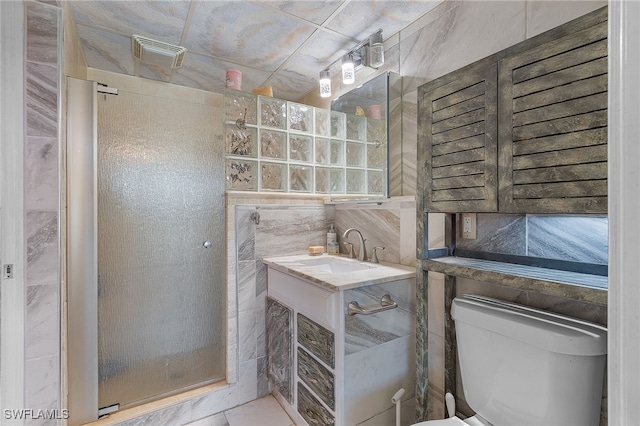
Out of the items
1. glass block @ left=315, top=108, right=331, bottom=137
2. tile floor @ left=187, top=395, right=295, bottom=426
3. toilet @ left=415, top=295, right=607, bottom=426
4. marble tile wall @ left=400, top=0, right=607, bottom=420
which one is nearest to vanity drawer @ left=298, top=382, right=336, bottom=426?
tile floor @ left=187, top=395, right=295, bottom=426

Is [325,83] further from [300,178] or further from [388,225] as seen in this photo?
[388,225]

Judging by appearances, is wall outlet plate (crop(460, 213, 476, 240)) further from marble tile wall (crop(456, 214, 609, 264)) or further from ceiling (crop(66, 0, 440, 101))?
ceiling (crop(66, 0, 440, 101))

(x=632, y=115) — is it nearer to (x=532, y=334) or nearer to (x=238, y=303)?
(x=532, y=334)

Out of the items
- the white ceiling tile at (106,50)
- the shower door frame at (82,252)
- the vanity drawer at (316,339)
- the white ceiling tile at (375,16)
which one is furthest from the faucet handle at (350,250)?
the white ceiling tile at (106,50)

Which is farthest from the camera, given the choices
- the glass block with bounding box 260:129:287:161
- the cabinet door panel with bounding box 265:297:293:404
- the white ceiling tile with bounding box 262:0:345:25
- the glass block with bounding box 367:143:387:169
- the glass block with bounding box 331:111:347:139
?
the glass block with bounding box 331:111:347:139

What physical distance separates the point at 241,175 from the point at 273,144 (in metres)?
0.28

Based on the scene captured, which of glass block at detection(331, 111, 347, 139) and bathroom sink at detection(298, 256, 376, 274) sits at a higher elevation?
glass block at detection(331, 111, 347, 139)

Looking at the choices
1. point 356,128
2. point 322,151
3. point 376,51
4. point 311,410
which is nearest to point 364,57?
point 376,51

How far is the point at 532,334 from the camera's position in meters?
0.89

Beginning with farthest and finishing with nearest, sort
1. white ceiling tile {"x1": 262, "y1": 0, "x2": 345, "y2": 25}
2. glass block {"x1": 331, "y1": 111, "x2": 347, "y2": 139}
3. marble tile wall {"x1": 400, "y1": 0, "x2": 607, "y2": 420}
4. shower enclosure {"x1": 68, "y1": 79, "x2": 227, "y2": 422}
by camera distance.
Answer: glass block {"x1": 331, "y1": 111, "x2": 347, "y2": 139} < shower enclosure {"x1": 68, "y1": 79, "x2": 227, "y2": 422} < white ceiling tile {"x1": 262, "y1": 0, "x2": 345, "y2": 25} < marble tile wall {"x1": 400, "y1": 0, "x2": 607, "y2": 420}

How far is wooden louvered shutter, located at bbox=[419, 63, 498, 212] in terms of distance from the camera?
961 mm

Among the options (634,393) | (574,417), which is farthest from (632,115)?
(574,417)

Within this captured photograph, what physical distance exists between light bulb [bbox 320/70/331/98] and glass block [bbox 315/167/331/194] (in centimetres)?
48

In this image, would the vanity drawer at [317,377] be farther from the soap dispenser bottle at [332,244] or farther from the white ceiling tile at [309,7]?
the white ceiling tile at [309,7]
